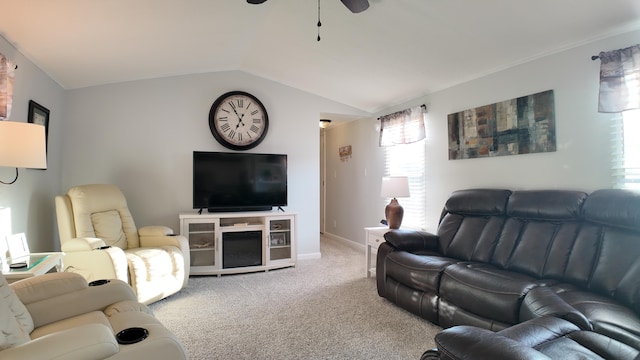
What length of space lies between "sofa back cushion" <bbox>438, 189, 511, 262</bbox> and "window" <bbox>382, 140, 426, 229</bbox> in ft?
2.66

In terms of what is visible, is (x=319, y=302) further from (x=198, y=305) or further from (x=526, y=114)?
(x=526, y=114)

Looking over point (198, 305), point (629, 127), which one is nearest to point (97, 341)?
point (198, 305)

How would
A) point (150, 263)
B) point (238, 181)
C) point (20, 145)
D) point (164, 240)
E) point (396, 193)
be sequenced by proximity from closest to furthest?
1. point (20, 145)
2. point (150, 263)
3. point (164, 240)
4. point (396, 193)
5. point (238, 181)

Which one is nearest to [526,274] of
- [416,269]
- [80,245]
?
[416,269]

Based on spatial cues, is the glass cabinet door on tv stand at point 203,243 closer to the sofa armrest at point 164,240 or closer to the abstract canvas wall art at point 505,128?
the sofa armrest at point 164,240

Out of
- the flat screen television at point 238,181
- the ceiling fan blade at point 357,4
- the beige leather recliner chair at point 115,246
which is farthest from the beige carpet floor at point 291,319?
the ceiling fan blade at point 357,4

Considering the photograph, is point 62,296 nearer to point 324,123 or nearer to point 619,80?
point 619,80

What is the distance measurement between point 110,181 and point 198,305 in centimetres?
206

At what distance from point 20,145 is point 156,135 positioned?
2256mm

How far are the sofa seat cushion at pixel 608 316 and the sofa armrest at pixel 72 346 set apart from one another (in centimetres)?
214

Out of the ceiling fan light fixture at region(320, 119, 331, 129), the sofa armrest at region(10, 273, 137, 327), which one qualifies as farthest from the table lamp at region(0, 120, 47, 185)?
the ceiling fan light fixture at region(320, 119, 331, 129)

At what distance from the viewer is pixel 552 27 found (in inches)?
93.5

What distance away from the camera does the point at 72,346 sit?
3.44ft

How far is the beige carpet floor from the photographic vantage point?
7.04 feet
